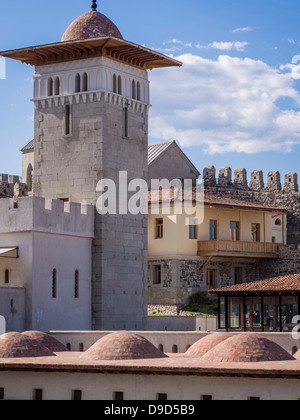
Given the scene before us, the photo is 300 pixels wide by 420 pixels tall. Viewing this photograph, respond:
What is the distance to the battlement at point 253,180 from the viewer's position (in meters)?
52.0

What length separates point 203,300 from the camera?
4584cm

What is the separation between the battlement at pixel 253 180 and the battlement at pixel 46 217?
18820mm

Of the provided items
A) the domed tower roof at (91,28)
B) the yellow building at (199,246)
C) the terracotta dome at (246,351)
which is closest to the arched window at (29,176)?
the yellow building at (199,246)

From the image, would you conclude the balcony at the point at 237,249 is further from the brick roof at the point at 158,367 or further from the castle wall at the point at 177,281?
the brick roof at the point at 158,367

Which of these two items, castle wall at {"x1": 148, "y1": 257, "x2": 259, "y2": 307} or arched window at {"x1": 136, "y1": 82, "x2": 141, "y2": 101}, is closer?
arched window at {"x1": 136, "y1": 82, "x2": 141, "y2": 101}

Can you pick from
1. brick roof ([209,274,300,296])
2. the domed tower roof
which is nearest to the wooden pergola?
brick roof ([209,274,300,296])

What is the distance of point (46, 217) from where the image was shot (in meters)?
32.3

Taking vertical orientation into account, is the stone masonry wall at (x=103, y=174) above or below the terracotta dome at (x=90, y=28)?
below

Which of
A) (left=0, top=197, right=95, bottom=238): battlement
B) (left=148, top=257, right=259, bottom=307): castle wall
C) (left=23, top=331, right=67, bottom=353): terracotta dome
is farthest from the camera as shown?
(left=148, top=257, right=259, bottom=307): castle wall

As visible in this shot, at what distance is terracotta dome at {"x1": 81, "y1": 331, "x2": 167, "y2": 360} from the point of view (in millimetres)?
22281

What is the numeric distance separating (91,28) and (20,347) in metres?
15.8

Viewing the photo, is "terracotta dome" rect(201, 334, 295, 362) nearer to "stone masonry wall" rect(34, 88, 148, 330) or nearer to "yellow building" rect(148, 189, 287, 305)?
"stone masonry wall" rect(34, 88, 148, 330)

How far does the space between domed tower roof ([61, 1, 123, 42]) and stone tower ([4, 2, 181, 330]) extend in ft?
0.13

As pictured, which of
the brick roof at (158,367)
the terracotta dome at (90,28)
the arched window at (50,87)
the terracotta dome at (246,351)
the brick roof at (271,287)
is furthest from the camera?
the arched window at (50,87)
